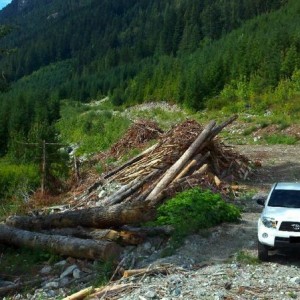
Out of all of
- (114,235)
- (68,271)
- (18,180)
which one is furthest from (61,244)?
(18,180)

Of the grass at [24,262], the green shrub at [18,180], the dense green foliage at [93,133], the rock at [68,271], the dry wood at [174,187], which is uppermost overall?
the grass at [24,262]

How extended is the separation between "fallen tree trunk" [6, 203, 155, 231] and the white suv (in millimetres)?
3285

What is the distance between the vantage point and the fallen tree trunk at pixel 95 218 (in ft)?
41.5

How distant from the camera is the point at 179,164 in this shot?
17094 mm

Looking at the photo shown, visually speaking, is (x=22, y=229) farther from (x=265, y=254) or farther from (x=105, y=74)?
(x=105, y=74)

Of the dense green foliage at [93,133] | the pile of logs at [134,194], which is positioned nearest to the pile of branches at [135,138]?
the dense green foliage at [93,133]

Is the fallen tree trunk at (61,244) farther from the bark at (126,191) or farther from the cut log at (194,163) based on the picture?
the cut log at (194,163)

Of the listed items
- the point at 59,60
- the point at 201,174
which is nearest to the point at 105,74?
the point at 59,60

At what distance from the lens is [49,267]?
11383 mm

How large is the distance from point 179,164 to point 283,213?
719 centimetres

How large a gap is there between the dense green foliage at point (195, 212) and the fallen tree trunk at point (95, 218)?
50cm

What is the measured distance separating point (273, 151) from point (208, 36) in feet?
334

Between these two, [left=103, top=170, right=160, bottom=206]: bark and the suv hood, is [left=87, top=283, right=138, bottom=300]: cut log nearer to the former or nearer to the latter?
the suv hood

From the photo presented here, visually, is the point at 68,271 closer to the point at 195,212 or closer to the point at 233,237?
the point at 195,212
